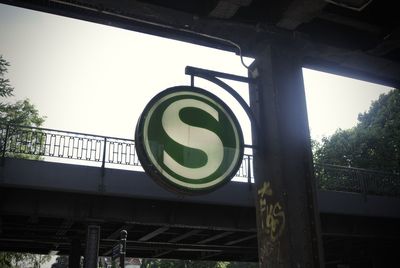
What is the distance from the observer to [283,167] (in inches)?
178

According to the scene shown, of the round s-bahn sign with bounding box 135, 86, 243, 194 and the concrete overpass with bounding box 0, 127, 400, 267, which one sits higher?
the concrete overpass with bounding box 0, 127, 400, 267

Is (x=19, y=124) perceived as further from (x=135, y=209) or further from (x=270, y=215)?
(x=270, y=215)

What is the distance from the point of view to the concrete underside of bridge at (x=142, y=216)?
14188 millimetres

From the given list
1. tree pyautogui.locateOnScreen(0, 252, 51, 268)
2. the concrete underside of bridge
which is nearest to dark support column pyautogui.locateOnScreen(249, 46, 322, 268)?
the concrete underside of bridge

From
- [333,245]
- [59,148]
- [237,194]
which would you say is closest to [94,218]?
[59,148]

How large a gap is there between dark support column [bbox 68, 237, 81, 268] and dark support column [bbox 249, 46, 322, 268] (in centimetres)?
1821

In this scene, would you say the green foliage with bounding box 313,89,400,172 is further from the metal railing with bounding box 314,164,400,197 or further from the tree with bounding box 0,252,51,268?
the tree with bounding box 0,252,51,268

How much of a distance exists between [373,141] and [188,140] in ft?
138

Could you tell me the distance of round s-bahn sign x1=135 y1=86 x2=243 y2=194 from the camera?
3.88 metres

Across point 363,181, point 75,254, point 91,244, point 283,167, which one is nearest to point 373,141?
point 363,181

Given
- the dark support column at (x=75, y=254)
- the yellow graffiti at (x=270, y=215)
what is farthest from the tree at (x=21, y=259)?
the yellow graffiti at (x=270, y=215)

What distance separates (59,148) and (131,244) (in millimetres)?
11463

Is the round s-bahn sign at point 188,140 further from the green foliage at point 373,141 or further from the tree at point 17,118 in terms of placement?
the green foliage at point 373,141

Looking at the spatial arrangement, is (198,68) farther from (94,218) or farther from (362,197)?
(362,197)
